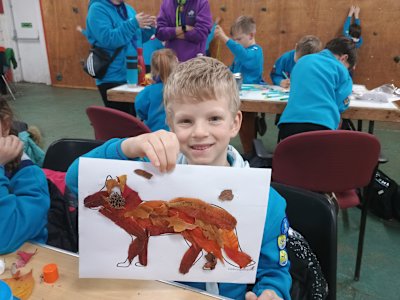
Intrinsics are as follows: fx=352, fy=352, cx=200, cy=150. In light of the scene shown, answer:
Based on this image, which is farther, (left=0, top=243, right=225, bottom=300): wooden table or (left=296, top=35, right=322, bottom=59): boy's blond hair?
(left=296, top=35, right=322, bottom=59): boy's blond hair

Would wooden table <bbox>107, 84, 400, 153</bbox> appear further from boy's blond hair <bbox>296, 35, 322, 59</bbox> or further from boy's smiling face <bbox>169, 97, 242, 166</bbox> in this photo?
boy's smiling face <bbox>169, 97, 242, 166</bbox>

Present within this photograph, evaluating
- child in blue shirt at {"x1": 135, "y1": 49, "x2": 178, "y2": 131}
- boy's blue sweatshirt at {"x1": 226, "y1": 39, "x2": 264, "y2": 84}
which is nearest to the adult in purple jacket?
boy's blue sweatshirt at {"x1": 226, "y1": 39, "x2": 264, "y2": 84}

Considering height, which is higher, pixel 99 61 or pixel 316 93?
pixel 99 61

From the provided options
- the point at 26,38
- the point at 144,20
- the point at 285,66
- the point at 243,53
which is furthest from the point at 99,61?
the point at 26,38

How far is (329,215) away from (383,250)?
1521 millimetres

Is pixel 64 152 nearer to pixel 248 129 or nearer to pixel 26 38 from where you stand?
pixel 248 129

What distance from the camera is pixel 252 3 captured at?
5.80m

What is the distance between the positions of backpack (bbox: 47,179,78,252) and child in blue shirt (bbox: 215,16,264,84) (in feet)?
8.76

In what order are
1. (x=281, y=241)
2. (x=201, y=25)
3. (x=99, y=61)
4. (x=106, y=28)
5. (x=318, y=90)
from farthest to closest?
(x=201, y=25), (x=99, y=61), (x=106, y=28), (x=318, y=90), (x=281, y=241)

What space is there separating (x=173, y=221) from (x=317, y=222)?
1.82 feet

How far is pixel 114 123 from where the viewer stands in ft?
6.05

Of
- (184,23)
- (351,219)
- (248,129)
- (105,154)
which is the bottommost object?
(351,219)

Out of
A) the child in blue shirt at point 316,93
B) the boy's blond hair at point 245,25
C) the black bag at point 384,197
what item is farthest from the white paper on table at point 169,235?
the boy's blond hair at point 245,25

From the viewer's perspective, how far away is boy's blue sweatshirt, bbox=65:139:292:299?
91 cm
